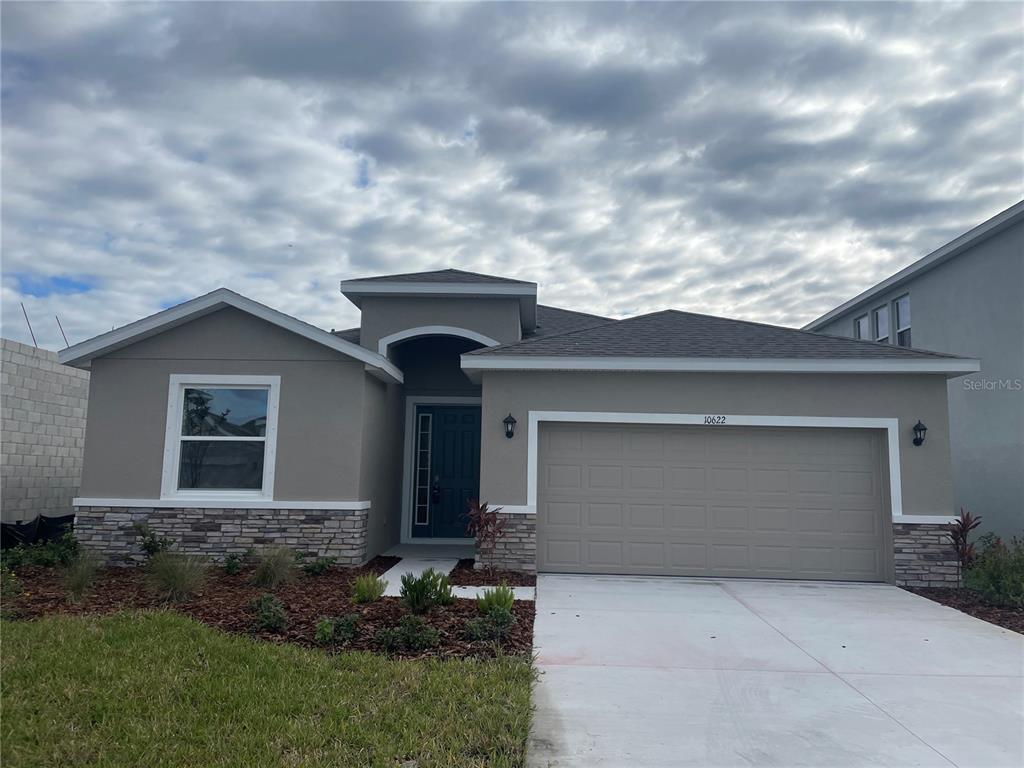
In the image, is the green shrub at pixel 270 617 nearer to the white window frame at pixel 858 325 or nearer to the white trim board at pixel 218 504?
the white trim board at pixel 218 504

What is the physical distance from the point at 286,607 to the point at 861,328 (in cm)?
1501

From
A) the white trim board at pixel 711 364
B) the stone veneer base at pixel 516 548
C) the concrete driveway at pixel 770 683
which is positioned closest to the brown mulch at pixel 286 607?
the concrete driveway at pixel 770 683

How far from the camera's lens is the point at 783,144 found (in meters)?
11.3

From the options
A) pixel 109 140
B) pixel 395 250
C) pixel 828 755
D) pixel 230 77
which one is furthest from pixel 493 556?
pixel 395 250

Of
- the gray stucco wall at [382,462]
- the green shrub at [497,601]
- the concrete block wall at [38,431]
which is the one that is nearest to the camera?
the green shrub at [497,601]

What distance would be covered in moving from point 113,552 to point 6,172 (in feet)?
18.9

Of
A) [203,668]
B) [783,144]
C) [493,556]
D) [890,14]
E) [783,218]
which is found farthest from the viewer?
[783,218]

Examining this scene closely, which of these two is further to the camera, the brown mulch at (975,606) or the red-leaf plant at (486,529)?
the red-leaf plant at (486,529)

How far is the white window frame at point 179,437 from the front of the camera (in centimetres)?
949

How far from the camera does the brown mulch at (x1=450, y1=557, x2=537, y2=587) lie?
8562 mm

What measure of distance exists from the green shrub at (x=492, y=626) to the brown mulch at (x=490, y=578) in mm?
Result: 2324

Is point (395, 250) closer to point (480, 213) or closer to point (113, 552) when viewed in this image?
point (480, 213)

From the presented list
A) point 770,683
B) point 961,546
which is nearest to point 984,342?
point 961,546

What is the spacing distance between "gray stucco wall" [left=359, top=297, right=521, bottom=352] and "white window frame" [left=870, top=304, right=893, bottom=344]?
9086 millimetres
